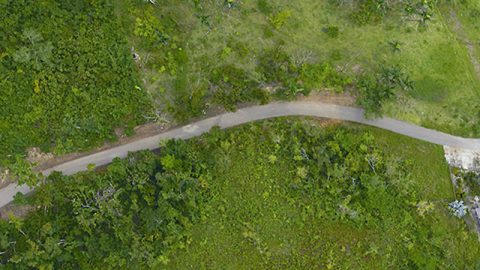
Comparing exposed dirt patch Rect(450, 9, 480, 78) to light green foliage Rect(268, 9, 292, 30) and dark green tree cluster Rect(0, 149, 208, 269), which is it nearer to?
Result: light green foliage Rect(268, 9, 292, 30)

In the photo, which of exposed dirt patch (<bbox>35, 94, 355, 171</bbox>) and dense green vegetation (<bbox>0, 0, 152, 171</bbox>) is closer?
dense green vegetation (<bbox>0, 0, 152, 171</bbox>)

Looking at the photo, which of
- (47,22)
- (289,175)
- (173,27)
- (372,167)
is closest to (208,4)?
(173,27)

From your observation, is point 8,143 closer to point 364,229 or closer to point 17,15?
point 17,15

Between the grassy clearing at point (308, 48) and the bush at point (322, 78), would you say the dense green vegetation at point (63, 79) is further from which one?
the bush at point (322, 78)

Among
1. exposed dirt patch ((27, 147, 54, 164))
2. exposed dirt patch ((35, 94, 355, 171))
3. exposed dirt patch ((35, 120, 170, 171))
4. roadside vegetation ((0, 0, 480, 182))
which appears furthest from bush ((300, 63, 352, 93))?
exposed dirt patch ((27, 147, 54, 164))

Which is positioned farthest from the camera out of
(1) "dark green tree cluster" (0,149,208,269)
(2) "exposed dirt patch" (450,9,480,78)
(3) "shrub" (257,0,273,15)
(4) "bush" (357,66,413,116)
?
(2) "exposed dirt patch" (450,9,480,78)

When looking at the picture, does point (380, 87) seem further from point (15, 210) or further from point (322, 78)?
point (15, 210)

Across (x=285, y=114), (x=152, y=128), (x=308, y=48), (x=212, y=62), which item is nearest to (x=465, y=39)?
(x=308, y=48)
